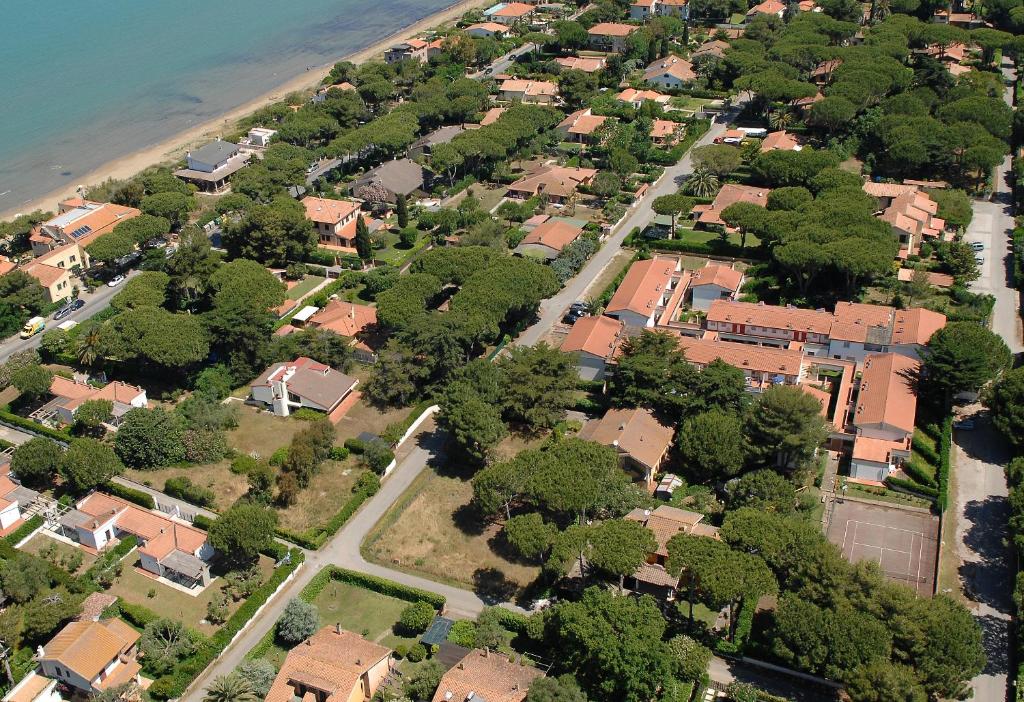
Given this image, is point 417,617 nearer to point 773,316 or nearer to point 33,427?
point 33,427

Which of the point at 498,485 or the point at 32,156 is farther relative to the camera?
the point at 32,156

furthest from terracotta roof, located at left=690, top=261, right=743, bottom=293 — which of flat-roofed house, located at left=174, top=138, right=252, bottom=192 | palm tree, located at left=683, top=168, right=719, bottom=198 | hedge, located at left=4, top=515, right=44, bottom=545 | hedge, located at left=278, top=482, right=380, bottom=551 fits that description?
flat-roofed house, located at left=174, top=138, right=252, bottom=192

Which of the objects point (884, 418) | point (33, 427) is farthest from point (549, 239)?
point (33, 427)

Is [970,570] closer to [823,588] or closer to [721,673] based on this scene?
[823,588]

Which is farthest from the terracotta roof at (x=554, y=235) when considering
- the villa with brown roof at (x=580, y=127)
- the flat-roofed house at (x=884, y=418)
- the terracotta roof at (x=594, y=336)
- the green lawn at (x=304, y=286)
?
the flat-roofed house at (x=884, y=418)

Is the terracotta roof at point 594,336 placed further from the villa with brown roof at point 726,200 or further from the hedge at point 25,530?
the hedge at point 25,530

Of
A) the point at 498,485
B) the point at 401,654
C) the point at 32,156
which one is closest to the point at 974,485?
the point at 498,485

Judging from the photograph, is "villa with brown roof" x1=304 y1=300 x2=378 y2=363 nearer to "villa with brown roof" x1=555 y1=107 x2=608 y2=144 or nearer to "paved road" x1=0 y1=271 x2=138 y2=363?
"paved road" x1=0 y1=271 x2=138 y2=363
